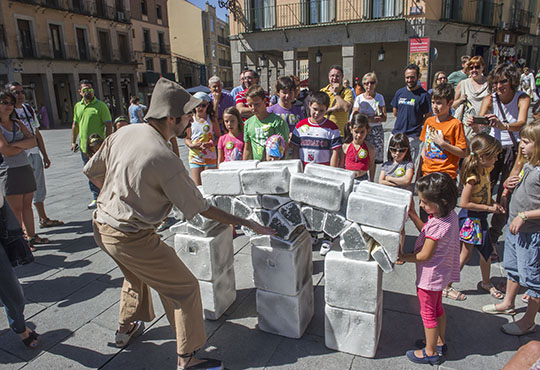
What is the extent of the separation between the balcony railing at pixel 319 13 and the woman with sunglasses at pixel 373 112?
1297cm

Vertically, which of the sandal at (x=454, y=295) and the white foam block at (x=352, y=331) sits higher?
the white foam block at (x=352, y=331)

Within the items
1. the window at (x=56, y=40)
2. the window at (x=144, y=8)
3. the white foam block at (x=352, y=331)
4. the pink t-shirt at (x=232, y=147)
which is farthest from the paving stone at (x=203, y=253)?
the window at (x=144, y=8)

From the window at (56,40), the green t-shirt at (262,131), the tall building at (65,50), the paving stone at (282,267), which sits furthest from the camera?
the window at (56,40)

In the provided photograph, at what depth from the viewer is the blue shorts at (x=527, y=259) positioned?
2.75 m

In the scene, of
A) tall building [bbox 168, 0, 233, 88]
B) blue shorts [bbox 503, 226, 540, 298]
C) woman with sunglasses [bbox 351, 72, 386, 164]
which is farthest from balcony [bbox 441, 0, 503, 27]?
tall building [bbox 168, 0, 233, 88]

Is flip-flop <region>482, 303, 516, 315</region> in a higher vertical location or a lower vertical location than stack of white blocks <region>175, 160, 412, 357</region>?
lower

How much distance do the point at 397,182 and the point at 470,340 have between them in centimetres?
164

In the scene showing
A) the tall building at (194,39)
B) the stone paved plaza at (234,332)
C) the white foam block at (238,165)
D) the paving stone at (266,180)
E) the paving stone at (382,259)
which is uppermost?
the tall building at (194,39)

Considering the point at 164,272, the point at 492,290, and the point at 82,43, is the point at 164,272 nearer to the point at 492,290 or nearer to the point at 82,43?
the point at 492,290

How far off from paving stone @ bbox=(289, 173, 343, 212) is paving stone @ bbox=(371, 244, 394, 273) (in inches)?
Result: 14.8

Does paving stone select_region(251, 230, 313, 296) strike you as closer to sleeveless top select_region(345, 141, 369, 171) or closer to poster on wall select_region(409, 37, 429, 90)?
sleeveless top select_region(345, 141, 369, 171)

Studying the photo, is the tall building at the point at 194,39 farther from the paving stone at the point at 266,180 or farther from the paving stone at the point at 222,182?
the paving stone at the point at 266,180

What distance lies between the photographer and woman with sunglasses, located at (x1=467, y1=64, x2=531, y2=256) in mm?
4121

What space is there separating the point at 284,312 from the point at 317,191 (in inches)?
40.6
